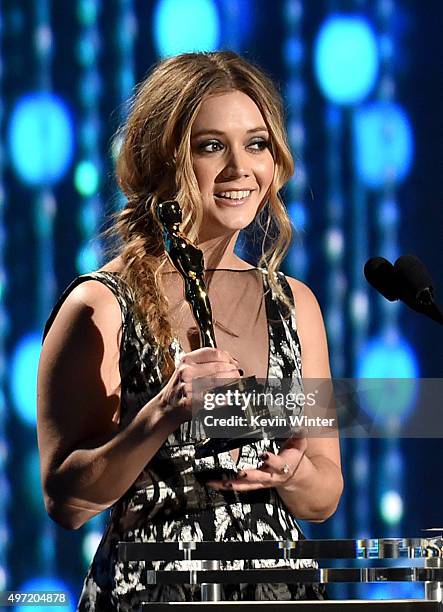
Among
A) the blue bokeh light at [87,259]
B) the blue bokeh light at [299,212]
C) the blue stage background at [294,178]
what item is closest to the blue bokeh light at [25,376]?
the blue stage background at [294,178]

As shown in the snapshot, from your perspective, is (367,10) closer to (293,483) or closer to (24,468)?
(24,468)

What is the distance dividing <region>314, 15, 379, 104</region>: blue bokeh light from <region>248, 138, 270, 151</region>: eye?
1093 mm

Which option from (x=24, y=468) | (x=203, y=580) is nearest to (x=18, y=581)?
(x=24, y=468)

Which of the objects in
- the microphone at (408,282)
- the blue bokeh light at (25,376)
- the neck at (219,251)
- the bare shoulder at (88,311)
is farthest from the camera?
the blue bokeh light at (25,376)

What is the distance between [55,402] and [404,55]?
4.89 feet

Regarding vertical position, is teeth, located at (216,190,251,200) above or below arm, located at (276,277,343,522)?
above

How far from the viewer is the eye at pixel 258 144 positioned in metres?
1.75

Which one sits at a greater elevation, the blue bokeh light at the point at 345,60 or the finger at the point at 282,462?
the blue bokeh light at the point at 345,60

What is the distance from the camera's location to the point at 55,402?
1.64 meters

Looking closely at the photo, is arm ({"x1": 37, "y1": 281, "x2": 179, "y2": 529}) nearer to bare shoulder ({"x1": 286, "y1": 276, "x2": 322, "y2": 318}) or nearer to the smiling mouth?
the smiling mouth

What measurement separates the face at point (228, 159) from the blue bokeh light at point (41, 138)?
42.0 inches

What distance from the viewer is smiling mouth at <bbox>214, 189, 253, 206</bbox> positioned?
1.72m

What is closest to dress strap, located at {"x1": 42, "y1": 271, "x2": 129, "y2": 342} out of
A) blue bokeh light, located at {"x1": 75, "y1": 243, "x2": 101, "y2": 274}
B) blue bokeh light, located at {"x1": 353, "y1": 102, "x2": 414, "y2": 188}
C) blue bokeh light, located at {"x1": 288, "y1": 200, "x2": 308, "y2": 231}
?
blue bokeh light, located at {"x1": 75, "y1": 243, "x2": 101, "y2": 274}

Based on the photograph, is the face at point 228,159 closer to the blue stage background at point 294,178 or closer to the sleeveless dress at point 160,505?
the sleeveless dress at point 160,505
